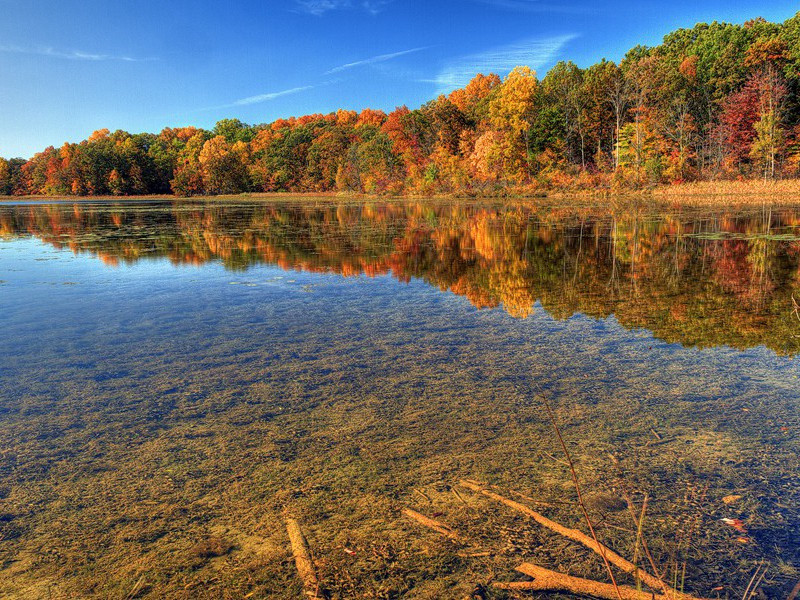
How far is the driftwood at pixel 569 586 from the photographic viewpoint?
2.06m

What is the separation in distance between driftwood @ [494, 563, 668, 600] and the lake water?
61mm

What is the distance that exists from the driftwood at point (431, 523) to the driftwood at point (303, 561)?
0.56m

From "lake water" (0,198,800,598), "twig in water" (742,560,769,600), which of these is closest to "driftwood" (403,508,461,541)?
"lake water" (0,198,800,598)

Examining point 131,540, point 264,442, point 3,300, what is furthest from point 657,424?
point 3,300

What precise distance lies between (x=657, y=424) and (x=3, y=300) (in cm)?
968

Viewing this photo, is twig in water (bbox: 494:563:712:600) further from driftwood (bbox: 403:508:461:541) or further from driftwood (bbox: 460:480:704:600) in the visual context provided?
driftwood (bbox: 403:508:461:541)

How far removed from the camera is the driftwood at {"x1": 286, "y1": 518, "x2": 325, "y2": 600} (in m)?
2.12

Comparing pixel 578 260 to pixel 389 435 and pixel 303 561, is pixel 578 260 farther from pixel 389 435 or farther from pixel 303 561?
pixel 303 561

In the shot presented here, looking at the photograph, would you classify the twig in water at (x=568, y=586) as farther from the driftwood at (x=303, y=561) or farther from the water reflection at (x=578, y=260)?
the water reflection at (x=578, y=260)

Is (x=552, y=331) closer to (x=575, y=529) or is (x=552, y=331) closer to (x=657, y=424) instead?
(x=657, y=424)

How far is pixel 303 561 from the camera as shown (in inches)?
90.4

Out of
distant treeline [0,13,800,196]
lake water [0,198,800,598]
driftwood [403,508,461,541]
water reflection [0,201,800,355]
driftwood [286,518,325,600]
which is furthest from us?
distant treeline [0,13,800,196]

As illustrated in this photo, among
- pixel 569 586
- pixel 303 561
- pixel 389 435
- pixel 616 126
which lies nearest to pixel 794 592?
pixel 569 586

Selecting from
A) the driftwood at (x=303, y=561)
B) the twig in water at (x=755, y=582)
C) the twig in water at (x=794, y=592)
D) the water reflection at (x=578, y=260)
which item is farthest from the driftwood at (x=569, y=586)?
the water reflection at (x=578, y=260)
